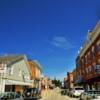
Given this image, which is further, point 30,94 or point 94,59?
point 94,59

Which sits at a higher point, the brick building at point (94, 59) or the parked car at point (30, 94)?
the brick building at point (94, 59)

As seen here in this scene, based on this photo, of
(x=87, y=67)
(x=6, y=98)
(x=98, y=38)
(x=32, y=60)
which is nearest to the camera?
(x=6, y=98)

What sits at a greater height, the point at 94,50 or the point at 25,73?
the point at 94,50

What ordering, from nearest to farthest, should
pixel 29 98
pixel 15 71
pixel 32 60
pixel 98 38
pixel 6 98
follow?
pixel 6 98 < pixel 29 98 < pixel 15 71 < pixel 98 38 < pixel 32 60

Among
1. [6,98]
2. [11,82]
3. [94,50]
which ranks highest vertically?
[94,50]

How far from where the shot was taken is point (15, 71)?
47031 mm

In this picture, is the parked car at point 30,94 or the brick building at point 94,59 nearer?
the parked car at point 30,94

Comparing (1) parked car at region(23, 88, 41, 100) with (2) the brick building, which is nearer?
(1) parked car at region(23, 88, 41, 100)

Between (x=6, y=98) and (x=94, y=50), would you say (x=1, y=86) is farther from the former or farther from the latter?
(x=94, y=50)

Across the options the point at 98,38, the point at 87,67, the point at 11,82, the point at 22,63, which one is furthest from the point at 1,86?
the point at 87,67

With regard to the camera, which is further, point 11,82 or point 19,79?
point 19,79

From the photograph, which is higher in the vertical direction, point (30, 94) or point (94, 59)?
point (94, 59)

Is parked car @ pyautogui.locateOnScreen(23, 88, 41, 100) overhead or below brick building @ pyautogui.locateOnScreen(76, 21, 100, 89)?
below

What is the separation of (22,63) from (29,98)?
14.8m
